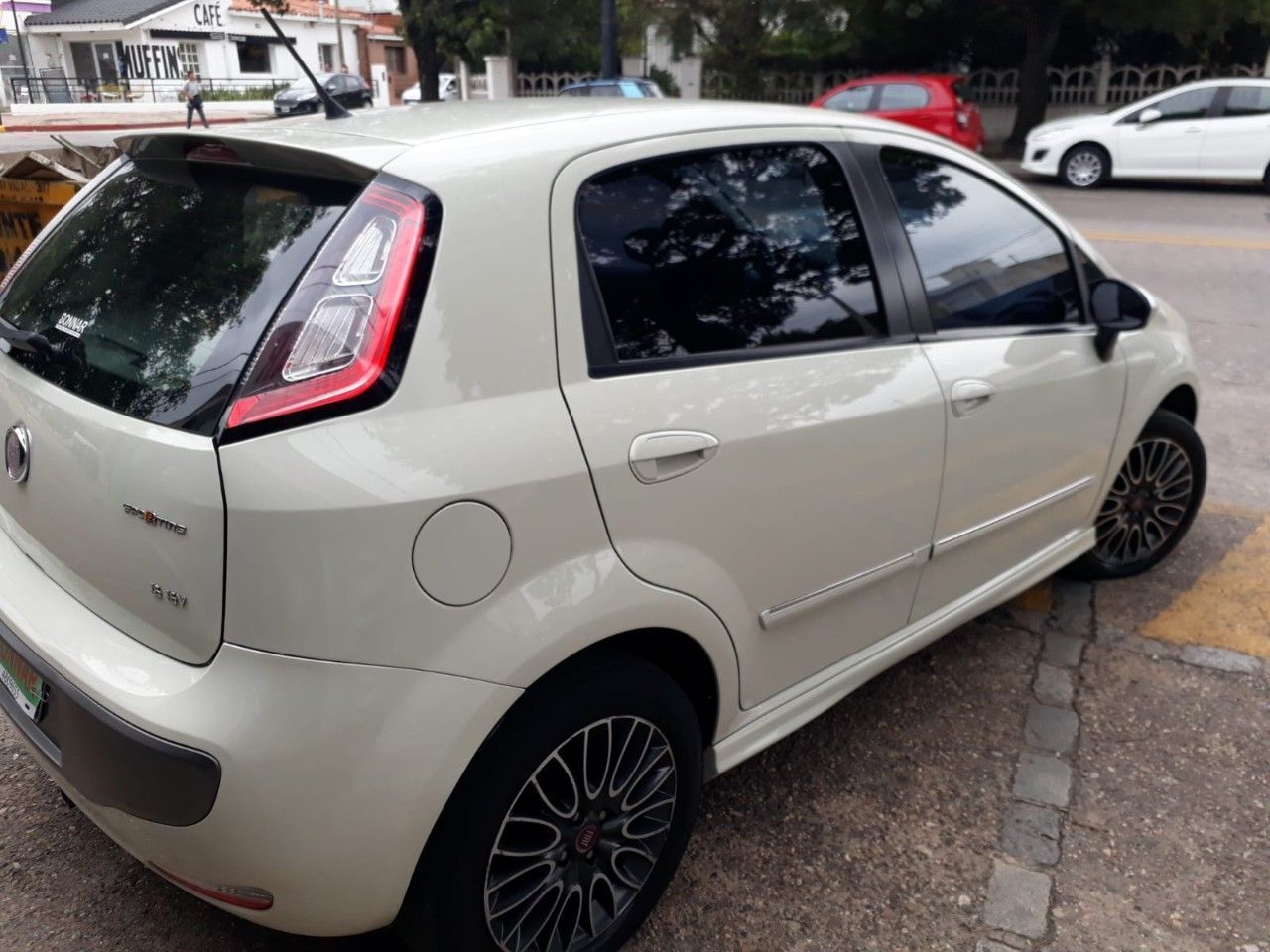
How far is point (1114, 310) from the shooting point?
332cm

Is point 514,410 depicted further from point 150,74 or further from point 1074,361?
point 150,74

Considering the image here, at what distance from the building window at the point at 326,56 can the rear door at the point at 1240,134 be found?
46854 mm

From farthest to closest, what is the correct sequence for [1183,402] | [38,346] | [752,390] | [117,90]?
1. [117,90]
2. [1183,402]
3. [752,390]
4. [38,346]

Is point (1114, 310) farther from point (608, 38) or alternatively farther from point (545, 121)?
point (608, 38)

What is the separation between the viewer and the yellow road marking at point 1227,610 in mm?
3740

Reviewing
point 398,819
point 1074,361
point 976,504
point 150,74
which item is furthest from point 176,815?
point 150,74

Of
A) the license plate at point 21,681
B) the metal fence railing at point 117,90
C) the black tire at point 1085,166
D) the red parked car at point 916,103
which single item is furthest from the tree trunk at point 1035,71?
the metal fence railing at point 117,90

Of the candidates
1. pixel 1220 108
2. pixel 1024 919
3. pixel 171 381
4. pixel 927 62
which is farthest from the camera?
pixel 927 62

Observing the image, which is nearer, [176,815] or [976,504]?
[176,815]

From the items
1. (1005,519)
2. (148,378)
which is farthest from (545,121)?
(1005,519)

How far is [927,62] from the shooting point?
24250mm

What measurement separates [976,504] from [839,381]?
2.33ft

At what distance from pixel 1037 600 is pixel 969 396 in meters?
1.55

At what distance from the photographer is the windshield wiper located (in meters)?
2.11
